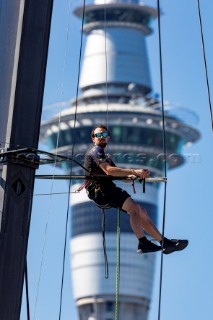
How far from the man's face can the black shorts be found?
443mm

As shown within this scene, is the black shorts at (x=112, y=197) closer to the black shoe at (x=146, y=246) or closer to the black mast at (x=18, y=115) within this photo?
the black shoe at (x=146, y=246)

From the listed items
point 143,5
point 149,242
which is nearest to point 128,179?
point 149,242

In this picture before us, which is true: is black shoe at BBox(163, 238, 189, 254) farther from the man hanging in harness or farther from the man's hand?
the man's hand

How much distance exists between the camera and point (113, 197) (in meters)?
11.4

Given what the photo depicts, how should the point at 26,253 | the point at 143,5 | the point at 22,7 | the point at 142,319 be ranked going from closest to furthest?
the point at 26,253
the point at 22,7
the point at 142,319
the point at 143,5

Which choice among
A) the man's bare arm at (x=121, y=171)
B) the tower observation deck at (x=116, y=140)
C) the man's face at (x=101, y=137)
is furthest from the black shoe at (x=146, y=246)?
the tower observation deck at (x=116, y=140)

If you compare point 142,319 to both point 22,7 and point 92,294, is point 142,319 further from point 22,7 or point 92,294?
point 22,7

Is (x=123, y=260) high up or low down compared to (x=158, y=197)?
down

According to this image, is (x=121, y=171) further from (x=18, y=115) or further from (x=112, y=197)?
(x=18, y=115)

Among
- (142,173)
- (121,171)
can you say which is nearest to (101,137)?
(121,171)

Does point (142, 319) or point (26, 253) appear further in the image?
point (142, 319)

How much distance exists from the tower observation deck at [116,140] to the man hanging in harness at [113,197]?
372 feet

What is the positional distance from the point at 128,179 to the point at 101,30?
133 meters

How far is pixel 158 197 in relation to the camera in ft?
444
